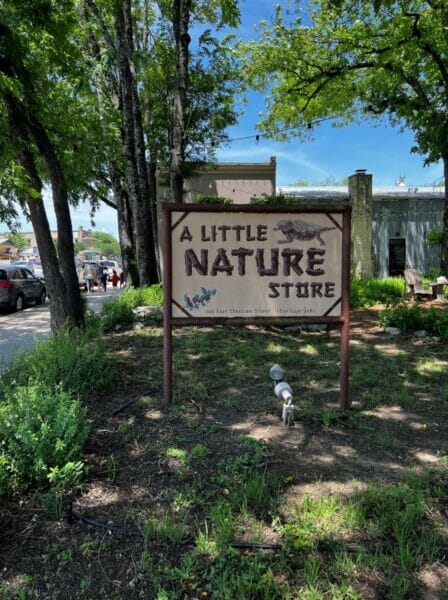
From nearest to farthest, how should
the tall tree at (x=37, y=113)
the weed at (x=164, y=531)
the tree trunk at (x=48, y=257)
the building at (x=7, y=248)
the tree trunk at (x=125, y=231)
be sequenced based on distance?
the weed at (x=164, y=531) < the tall tree at (x=37, y=113) < the tree trunk at (x=48, y=257) < the tree trunk at (x=125, y=231) < the building at (x=7, y=248)

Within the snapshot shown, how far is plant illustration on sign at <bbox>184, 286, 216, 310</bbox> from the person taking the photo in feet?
13.6

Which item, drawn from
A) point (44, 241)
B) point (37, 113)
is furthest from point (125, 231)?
point (44, 241)

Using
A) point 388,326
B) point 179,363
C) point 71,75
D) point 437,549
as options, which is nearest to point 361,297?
point 388,326

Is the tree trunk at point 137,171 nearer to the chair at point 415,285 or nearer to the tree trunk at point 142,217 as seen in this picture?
the tree trunk at point 142,217

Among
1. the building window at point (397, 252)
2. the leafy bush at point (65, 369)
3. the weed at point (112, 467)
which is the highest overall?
the building window at point (397, 252)

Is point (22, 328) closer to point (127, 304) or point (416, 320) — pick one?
point (127, 304)

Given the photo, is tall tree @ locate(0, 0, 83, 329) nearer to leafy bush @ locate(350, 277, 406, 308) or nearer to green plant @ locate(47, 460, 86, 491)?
green plant @ locate(47, 460, 86, 491)

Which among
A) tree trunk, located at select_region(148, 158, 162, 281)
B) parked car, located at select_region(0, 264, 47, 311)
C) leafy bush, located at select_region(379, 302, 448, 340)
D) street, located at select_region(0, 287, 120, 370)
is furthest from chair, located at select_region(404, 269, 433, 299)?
parked car, located at select_region(0, 264, 47, 311)

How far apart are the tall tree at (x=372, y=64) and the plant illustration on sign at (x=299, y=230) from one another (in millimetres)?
7827

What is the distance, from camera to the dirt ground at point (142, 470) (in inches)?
84.3

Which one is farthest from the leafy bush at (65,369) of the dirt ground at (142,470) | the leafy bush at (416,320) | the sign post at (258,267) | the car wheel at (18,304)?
the car wheel at (18,304)

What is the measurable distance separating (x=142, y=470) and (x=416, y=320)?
237 inches

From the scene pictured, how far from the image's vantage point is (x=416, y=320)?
764cm

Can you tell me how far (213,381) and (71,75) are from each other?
20.1ft
